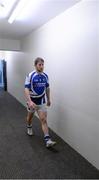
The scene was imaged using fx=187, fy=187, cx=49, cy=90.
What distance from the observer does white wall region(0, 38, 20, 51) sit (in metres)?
5.93

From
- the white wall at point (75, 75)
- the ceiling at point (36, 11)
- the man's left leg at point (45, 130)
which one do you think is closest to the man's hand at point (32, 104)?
the man's left leg at point (45, 130)

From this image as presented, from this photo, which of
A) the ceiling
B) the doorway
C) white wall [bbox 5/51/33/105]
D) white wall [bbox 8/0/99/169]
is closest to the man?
white wall [bbox 8/0/99/169]

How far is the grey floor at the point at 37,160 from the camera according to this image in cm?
228

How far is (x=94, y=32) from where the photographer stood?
7.52ft

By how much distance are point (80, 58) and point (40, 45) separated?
72.4 inches

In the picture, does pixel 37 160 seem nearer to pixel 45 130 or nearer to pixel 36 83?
pixel 45 130

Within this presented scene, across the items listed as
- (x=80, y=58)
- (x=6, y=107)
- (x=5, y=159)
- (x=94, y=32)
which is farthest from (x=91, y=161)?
(x=6, y=107)

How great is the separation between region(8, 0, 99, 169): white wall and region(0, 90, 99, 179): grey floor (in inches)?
6.1

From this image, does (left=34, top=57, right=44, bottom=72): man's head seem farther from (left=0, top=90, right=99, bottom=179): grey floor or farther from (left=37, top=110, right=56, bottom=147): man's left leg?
(left=0, top=90, right=99, bottom=179): grey floor

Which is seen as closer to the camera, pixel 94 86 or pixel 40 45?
pixel 94 86

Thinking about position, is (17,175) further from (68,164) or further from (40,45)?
(40,45)

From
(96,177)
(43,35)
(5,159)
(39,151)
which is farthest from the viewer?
(43,35)

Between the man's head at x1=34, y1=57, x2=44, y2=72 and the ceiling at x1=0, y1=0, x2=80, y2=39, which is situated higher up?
the ceiling at x1=0, y1=0, x2=80, y2=39

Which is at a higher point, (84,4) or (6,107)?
(84,4)
